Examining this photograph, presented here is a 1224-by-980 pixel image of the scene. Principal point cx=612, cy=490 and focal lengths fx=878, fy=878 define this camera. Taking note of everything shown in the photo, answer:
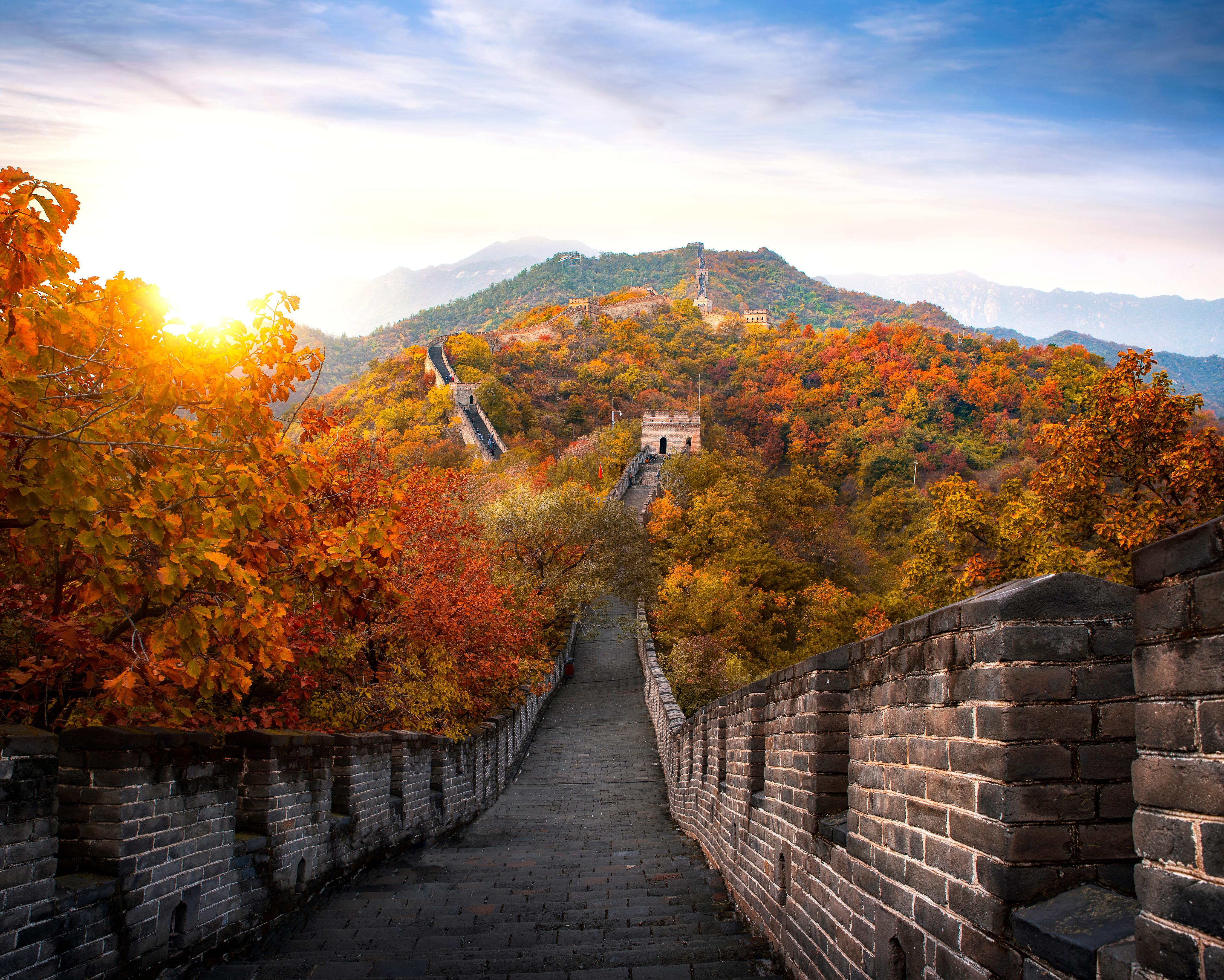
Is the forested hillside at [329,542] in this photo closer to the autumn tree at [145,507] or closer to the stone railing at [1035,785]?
the autumn tree at [145,507]

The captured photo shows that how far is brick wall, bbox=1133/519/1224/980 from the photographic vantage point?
68.4 inches

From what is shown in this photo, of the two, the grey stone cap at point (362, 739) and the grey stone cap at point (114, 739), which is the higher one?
the grey stone cap at point (114, 739)

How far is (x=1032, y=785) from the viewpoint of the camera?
8.02 ft

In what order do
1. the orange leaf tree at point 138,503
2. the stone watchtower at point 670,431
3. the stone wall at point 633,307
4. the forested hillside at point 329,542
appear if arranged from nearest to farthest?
the orange leaf tree at point 138,503 → the forested hillside at point 329,542 → the stone watchtower at point 670,431 → the stone wall at point 633,307

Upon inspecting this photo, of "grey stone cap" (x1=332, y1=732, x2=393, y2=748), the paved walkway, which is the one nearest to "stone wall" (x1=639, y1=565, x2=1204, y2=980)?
the paved walkway

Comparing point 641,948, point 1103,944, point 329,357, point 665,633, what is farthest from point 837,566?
point 329,357

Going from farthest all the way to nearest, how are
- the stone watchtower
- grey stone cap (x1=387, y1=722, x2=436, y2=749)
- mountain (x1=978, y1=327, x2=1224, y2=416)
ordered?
mountain (x1=978, y1=327, x2=1224, y2=416), the stone watchtower, grey stone cap (x1=387, y1=722, x2=436, y2=749)

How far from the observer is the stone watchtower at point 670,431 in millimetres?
72500

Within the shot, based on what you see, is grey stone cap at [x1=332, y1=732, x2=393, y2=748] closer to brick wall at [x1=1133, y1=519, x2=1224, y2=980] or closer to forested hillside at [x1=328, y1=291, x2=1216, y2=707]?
brick wall at [x1=1133, y1=519, x2=1224, y2=980]

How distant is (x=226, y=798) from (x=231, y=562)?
4.97 feet

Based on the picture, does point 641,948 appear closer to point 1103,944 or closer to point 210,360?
point 1103,944

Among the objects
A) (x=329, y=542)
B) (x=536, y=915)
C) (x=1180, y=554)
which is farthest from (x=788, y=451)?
(x=1180, y=554)

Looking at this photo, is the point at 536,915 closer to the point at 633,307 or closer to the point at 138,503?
the point at 138,503

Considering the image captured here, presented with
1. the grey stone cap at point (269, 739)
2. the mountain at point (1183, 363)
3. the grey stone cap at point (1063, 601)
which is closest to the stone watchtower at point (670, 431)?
the mountain at point (1183, 363)
